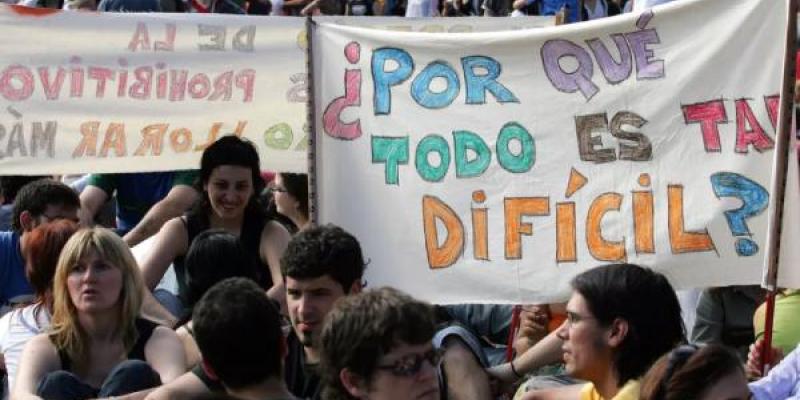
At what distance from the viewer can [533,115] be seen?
6.90 metres

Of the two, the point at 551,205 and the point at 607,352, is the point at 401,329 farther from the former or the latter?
the point at 551,205

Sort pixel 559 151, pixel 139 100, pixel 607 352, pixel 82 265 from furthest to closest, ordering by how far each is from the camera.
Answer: pixel 139 100
pixel 559 151
pixel 82 265
pixel 607 352

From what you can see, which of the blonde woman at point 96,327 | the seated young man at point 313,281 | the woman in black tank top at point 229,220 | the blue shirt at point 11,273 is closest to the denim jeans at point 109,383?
the blonde woman at point 96,327

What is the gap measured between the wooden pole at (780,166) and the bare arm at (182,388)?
203 cm

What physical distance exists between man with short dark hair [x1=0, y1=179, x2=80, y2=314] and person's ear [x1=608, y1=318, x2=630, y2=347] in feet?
11.7

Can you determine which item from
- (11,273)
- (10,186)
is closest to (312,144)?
(11,273)

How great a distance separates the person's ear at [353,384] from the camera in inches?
186

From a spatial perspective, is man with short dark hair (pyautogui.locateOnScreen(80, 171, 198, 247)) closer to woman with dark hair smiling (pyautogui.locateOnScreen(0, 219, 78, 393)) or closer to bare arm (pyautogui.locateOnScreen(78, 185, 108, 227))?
bare arm (pyautogui.locateOnScreen(78, 185, 108, 227))

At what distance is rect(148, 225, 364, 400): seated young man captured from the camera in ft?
19.1

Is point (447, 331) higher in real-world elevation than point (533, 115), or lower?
lower

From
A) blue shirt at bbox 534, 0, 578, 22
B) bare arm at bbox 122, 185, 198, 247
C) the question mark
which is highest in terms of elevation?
blue shirt at bbox 534, 0, 578, 22

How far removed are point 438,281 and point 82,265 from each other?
130cm

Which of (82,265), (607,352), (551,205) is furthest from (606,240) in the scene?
(82,265)

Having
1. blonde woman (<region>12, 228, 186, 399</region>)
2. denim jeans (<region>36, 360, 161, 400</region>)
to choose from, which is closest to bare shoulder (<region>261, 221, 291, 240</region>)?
blonde woman (<region>12, 228, 186, 399</region>)
